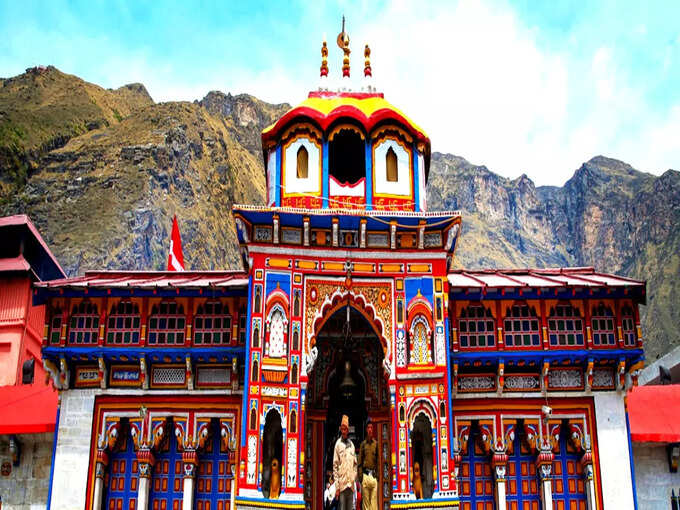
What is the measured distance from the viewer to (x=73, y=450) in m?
18.9

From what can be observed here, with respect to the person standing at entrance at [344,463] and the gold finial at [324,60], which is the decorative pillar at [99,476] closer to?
the person standing at entrance at [344,463]

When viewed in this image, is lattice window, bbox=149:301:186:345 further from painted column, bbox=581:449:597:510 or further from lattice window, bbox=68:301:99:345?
painted column, bbox=581:449:597:510

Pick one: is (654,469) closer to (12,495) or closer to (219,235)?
(12,495)

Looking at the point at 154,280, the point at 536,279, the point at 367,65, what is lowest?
the point at 154,280

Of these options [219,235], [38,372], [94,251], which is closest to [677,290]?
[219,235]

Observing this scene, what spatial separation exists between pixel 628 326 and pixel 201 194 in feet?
192

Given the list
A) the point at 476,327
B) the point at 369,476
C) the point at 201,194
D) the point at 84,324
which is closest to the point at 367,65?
the point at 476,327

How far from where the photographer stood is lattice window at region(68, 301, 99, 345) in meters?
19.5

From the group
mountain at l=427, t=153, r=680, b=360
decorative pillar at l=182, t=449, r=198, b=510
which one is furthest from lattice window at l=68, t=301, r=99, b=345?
mountain at l=427, t=153, r=680, b=360

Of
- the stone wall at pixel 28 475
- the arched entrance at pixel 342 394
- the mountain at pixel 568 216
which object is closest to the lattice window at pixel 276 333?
the arched entrance at pixel 342 394

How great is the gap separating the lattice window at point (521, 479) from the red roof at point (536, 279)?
3.94m

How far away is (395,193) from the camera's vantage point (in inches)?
768

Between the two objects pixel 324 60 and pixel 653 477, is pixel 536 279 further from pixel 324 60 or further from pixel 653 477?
pixel 324 60

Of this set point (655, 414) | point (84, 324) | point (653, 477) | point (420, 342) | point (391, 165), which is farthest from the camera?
point (655, 414)
